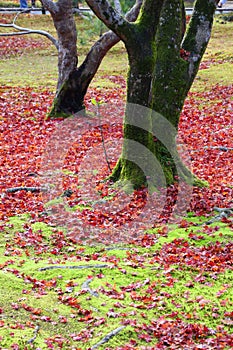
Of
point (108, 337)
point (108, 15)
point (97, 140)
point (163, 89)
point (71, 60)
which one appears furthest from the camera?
point (71, 60)

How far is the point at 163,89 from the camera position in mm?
10438

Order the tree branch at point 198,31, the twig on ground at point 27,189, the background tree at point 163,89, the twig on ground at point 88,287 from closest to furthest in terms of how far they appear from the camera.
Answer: the twig on ground at point 88,287 < the background tree at point 163,89 < the tree branch at point 198,31 < the twig on ground at point 27,189

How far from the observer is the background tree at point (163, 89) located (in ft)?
32.1

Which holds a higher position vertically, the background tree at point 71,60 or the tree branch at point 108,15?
the tree branch at point 108,15

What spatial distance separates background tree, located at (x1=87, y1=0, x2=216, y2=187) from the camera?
32.1 feet

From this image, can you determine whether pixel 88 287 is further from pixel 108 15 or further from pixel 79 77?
pixel 79 77

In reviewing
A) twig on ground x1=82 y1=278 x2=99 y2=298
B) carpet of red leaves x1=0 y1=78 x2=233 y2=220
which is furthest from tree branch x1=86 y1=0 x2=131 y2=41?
twig on ground x1=82 y1=278 x2=99 y2=298

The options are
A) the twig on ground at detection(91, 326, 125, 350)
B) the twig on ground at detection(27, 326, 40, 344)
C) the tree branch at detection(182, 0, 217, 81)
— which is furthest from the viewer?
the tree branch at detection(182, 0, 217, 81)

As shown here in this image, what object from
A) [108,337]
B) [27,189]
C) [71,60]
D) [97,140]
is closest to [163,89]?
[27,189]

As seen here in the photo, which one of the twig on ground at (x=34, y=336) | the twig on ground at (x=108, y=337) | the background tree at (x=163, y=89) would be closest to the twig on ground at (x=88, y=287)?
the twig on ground at (x=108, y=337)

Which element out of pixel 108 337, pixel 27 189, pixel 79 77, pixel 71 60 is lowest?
pixel 27 189

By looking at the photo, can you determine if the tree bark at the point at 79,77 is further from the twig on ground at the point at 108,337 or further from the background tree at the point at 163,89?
the twig on ground at the point at 108,337

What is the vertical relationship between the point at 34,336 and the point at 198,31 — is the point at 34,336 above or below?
below

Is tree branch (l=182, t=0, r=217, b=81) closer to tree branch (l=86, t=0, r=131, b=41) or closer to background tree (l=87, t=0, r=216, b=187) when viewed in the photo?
background tree (l=87, t=0, r=216, b=187)
